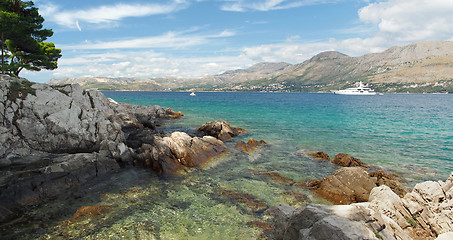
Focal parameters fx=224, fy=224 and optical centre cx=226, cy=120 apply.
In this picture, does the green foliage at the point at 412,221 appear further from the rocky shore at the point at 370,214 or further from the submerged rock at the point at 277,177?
the submerged rock at the point at 277,177

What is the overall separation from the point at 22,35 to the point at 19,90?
18840mm

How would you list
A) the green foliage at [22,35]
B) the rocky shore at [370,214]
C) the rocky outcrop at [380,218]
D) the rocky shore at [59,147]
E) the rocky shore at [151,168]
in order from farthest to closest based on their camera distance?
the green foliage at [22,35]
the rocky shore at [59,147]
the rocky shore at [151,168]
the rocky shore at [370,214]
the rocky outcrop at [380,218]

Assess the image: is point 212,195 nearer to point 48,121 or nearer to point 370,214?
point 370,214

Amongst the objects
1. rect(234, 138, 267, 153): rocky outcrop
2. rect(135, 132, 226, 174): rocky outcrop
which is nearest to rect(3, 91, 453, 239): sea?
rect(234, 138, 267, 153): rocky outcrop

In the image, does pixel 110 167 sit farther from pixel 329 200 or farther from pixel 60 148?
pixel 329 200

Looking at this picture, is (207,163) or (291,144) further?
(291,144)

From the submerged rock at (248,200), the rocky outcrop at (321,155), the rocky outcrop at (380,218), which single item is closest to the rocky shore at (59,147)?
the submerged rock at (248,200)

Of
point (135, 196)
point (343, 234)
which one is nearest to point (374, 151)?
point (343, 234)

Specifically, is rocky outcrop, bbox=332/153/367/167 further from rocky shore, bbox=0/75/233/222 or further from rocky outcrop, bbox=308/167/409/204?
rocky shore, bbox=0/75/233/222

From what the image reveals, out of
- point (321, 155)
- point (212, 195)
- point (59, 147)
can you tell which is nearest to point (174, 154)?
point (212, 195)

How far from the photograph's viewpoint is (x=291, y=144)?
1288 inches

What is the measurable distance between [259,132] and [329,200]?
1034 inches

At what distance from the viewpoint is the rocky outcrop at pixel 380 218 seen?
7.53 m

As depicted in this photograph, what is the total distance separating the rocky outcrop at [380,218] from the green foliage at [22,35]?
43.2 m
